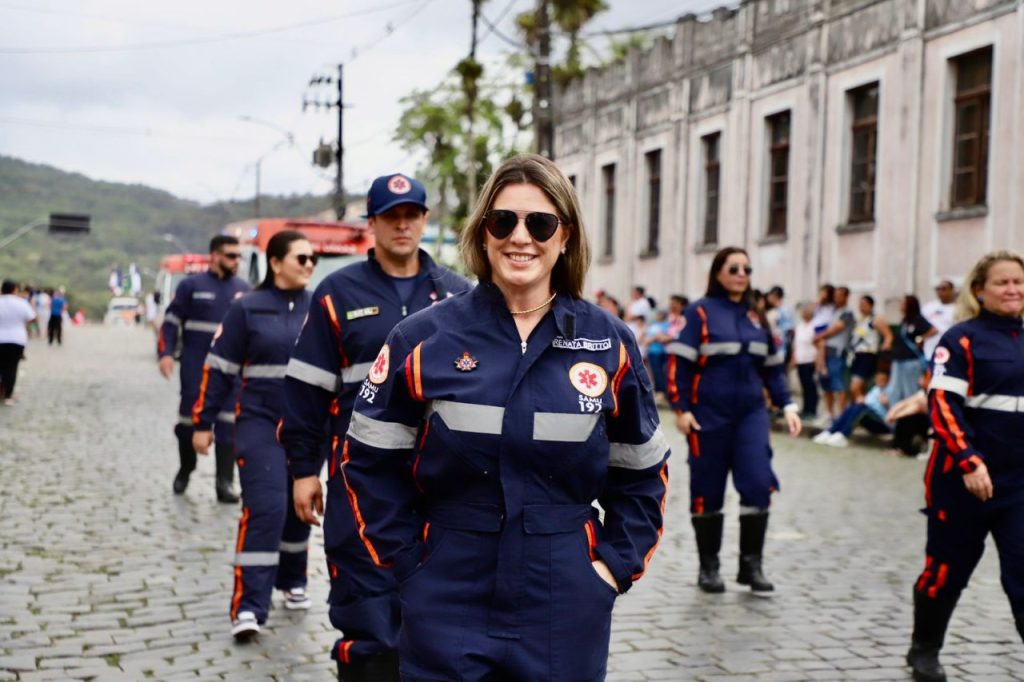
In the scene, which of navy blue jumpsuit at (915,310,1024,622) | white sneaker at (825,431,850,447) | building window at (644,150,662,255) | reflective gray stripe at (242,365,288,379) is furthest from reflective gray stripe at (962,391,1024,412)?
building window at (644,150,662,255)

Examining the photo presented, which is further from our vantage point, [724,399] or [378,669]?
[724,399]

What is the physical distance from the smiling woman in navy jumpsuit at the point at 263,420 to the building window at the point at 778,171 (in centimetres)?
1957

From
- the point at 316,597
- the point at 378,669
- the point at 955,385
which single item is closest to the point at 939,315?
the point at 316,597

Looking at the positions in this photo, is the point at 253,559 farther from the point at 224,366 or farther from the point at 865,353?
the point at 865,353

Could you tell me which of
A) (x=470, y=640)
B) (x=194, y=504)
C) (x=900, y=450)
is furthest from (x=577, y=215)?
(x=900, y=450)

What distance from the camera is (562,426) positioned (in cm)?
336

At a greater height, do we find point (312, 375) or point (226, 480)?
point (312, 375)

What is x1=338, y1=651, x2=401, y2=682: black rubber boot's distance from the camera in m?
4.71

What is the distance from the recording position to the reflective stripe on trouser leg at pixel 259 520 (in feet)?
21.6

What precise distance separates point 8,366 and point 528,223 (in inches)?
756

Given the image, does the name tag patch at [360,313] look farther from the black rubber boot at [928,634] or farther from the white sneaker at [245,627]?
the black rubber boot at [928,634]

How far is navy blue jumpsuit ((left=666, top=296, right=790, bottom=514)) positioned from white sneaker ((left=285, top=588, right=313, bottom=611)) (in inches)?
93.8

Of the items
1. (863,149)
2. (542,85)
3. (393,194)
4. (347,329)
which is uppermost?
(542,85)

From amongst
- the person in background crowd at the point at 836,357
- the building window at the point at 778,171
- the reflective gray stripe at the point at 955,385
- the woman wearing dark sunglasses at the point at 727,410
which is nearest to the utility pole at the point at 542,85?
the building window at the point at 778,171
